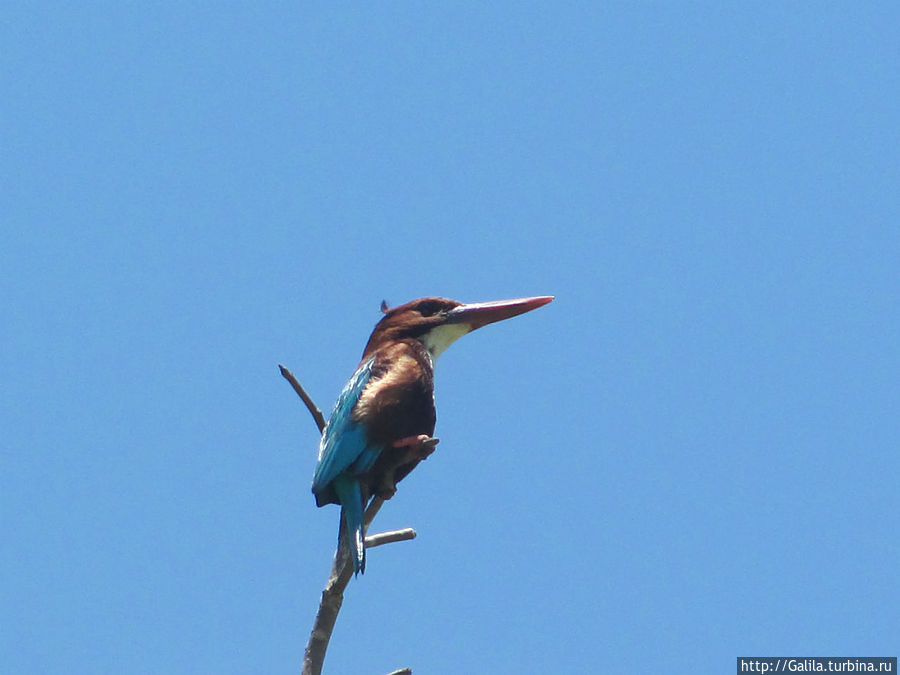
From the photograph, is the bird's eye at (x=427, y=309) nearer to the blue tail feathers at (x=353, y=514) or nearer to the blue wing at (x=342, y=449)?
the blue wing at (x=342, y=449)

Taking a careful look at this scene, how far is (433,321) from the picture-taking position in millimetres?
7574

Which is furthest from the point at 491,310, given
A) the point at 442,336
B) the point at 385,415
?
the point at 385,415

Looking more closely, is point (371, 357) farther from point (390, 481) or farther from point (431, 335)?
point (390, 481)

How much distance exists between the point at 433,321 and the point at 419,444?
1.50 metres

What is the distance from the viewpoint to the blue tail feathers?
5.74 meters

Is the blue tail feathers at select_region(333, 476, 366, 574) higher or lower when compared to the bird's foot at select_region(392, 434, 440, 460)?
lower

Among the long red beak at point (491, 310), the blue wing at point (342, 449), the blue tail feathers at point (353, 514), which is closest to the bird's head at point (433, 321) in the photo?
the long red beak at point (491, 310)

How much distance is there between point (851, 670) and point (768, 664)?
649 mm

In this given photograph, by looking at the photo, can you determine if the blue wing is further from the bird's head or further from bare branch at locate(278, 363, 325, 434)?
the bird's head

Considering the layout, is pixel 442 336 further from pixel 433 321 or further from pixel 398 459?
pixel 398 459

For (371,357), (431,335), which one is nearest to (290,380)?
(371,357)

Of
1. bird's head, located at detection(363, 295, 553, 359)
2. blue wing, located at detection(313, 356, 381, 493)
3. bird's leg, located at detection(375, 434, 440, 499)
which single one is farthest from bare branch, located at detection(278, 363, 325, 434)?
bird's head, located at detection(363, 295, 553, 359)

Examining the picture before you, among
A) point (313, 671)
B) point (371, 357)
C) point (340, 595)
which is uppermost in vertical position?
point (371, 357)

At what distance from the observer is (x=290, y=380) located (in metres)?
6.27
